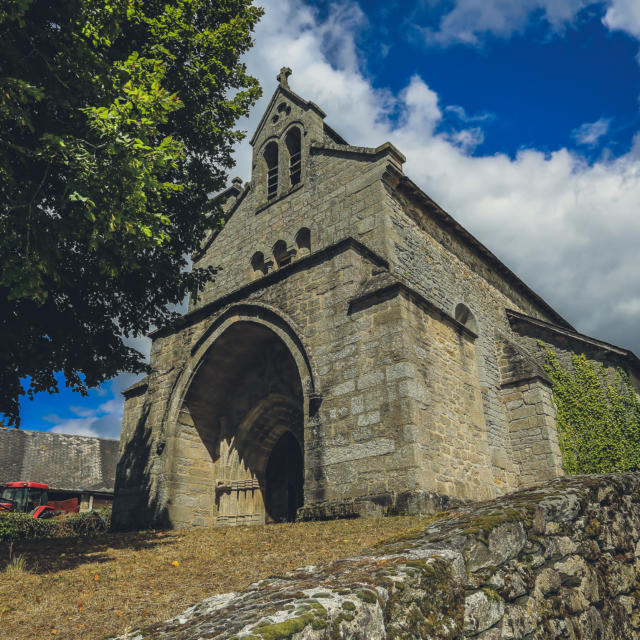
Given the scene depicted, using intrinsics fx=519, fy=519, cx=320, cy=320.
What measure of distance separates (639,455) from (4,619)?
1364 cm

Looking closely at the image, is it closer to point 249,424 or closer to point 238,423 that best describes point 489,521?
point 249,424

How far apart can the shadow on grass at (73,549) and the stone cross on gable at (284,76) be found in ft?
42.3

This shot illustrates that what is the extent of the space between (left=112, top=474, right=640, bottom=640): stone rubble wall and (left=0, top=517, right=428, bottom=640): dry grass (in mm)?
1479

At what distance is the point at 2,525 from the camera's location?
12984mm

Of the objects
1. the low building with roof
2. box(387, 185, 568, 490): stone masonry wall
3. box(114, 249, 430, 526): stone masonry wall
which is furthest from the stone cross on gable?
the low building with roof

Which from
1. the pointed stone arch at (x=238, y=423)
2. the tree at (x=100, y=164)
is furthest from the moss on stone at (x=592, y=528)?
the pointed stone arch at (x=238, y=423)

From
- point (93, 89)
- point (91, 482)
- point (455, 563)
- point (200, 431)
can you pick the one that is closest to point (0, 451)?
point (91, 482)

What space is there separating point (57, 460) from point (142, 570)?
1157 inches

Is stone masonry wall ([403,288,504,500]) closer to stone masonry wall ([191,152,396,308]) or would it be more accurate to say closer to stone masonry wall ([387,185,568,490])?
stone masonry wall ([387,185,568,490])

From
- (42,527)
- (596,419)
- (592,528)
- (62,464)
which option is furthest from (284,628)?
(62,464)

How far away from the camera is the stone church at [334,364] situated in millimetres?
8836

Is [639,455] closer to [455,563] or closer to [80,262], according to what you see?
[455,563]

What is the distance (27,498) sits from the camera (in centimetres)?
2266

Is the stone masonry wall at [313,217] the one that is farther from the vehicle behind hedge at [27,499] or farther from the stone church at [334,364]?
the vehicle behind hedge at [27,499]
